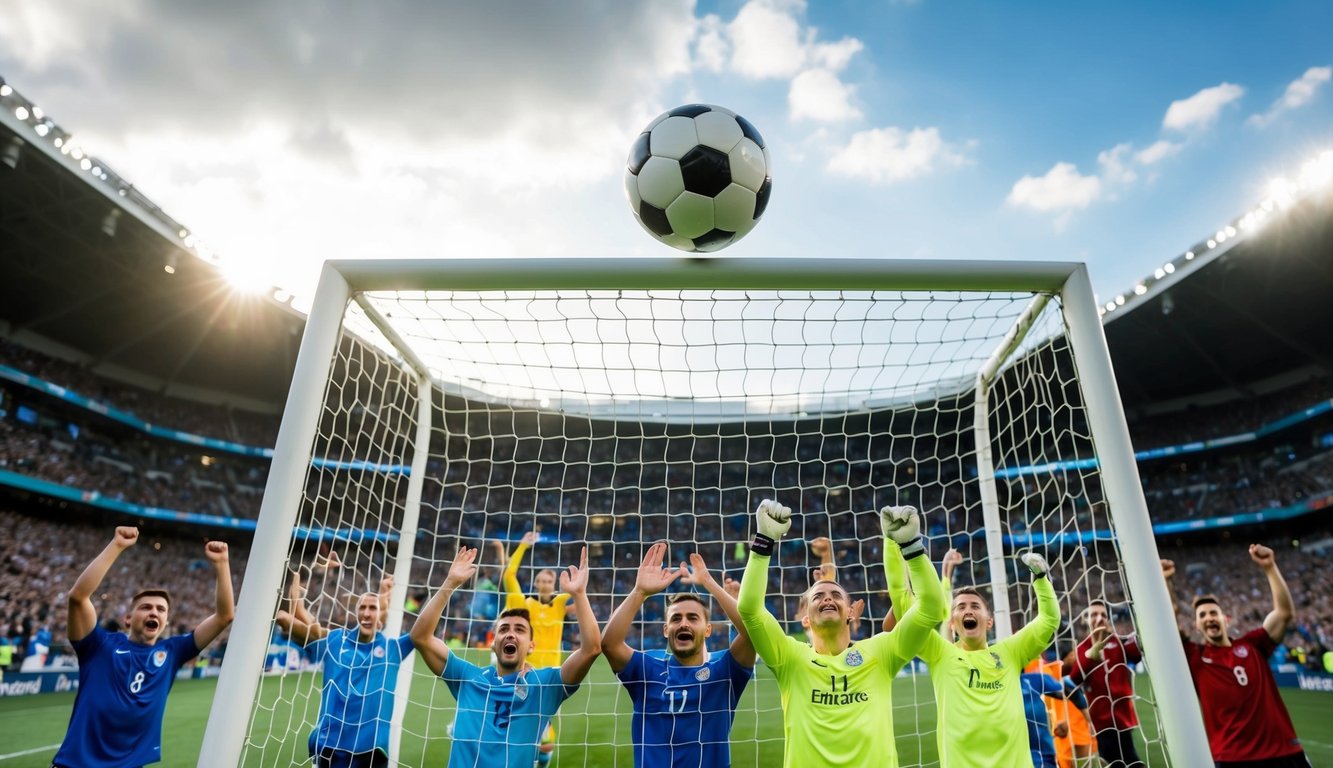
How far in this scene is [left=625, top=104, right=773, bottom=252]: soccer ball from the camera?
300cm

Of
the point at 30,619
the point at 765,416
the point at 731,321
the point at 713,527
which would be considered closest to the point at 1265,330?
the point at 713,527

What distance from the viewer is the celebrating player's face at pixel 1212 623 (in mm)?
4262

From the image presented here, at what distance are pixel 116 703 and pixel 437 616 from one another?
1.88 meters

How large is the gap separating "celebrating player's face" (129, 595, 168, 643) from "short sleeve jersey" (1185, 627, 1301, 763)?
19.0 ft

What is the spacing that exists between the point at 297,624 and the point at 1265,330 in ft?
80.3

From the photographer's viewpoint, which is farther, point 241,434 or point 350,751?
point 241,434

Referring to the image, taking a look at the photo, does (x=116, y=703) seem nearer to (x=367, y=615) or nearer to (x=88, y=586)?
(x=88, y=586)

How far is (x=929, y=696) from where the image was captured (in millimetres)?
12750

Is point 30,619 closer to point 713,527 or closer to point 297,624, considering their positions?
point 297,624

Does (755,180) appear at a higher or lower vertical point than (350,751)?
higher

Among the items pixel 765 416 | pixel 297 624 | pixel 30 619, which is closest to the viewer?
pixel 297 624

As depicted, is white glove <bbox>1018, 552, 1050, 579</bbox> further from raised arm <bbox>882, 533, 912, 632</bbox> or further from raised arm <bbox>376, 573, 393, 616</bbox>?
raised arm <bbox>376, 573, 393, 616</bbox>

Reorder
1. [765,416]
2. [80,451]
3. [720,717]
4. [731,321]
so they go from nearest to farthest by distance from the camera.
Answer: [720,717]
[731,321]
[765,416]
[80,451]

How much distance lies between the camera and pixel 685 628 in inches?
126
